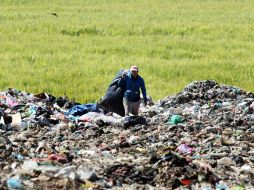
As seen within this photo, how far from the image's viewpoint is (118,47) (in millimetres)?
21234

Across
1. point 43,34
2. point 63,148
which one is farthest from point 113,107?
point 43,34

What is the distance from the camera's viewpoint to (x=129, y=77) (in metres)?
12.4

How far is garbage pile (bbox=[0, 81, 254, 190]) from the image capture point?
7184mm

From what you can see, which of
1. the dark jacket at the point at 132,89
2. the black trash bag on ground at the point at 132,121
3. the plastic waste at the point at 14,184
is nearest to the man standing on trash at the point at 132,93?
the dark jacket at the point at 132,89

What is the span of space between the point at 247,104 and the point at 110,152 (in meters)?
3.94

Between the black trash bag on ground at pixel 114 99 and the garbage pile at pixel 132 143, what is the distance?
0.63 ft

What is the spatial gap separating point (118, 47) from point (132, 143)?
1175 cm

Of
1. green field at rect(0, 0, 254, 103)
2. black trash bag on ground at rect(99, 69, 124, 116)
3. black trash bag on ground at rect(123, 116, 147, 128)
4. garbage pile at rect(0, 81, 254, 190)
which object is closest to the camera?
garbage pile at rect(0, 81, 254, 190)

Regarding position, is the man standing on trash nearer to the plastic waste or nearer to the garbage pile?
the garbage pile

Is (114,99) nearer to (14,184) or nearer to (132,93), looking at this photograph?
(132,93)

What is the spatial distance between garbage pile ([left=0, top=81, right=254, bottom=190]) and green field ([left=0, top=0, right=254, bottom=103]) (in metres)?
2.49

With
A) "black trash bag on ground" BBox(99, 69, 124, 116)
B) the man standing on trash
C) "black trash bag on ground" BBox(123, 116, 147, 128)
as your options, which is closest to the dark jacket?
the man standing on trash

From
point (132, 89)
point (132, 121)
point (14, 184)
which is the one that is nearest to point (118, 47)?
point (132, 89)

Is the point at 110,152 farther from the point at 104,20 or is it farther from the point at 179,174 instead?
the point at 104,20
